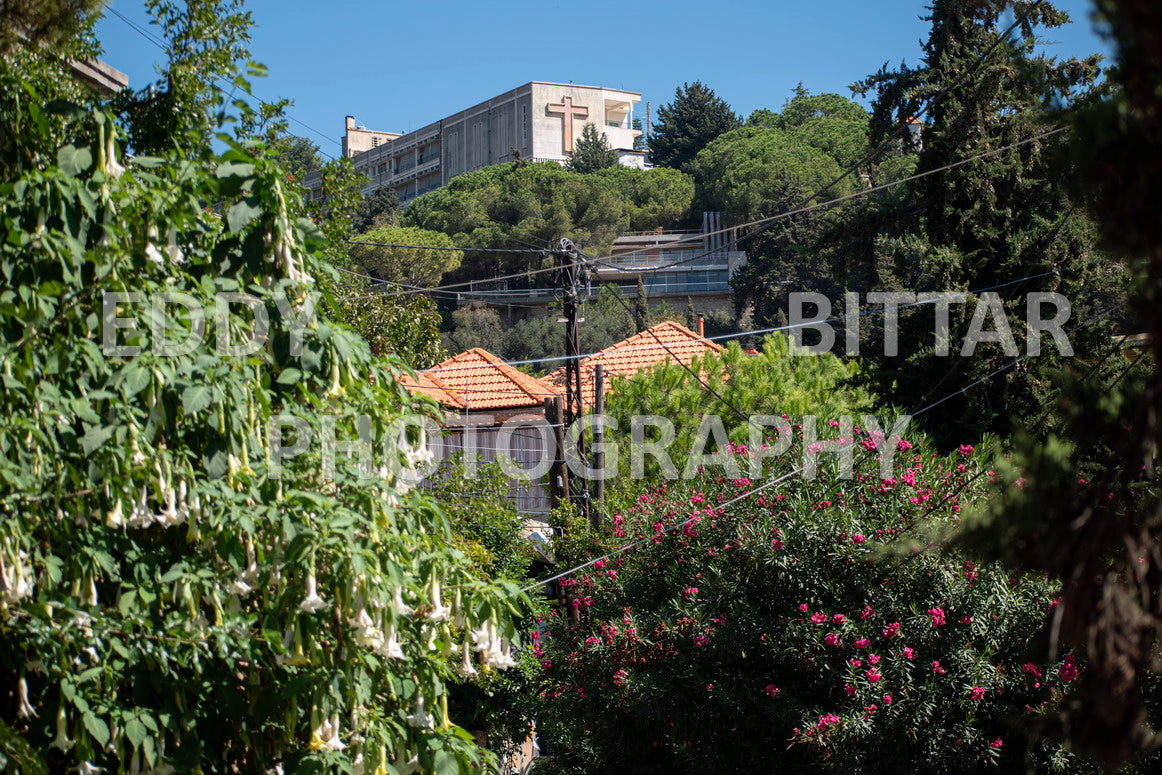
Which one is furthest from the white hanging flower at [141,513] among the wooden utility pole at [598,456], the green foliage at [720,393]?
the green foliage at [720,393]

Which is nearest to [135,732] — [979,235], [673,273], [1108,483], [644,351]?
[1108,483]

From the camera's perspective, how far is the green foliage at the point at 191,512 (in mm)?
3717

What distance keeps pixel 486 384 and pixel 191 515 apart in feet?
70.7

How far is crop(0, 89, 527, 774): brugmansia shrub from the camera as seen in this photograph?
371cm

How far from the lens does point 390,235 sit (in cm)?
5650

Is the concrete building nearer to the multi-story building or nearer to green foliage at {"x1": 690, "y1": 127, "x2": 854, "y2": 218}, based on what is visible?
green foliage at {"x1": 690, "y1": 127, "x2": 854, "y2": 218}

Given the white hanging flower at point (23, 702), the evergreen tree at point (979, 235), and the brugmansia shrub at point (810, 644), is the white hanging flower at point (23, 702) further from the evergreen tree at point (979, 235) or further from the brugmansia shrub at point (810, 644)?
the evergreen tree at point (979, 235)

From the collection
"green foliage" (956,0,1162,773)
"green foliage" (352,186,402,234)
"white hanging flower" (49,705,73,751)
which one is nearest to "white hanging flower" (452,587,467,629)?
"white hanging flower" (49,705,73,751)

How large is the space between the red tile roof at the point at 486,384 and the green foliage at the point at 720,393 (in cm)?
443

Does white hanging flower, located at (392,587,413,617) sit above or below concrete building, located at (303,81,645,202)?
below

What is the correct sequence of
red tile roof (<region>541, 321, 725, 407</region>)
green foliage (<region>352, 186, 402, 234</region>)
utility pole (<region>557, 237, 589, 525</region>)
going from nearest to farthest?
utility pole (<region>557, 237, 589, 525</region>) → red tile roof (<region>541, 321, 725, 407</region>) → green foliage (<region>352, 186, 402, 234</region>)

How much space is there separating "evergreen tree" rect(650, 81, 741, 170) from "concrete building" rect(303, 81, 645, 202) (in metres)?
7.22

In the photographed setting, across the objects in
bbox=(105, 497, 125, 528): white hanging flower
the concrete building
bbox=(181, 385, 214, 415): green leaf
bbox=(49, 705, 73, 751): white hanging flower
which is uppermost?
the concrete building

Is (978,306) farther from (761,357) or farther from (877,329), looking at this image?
(761,357)
